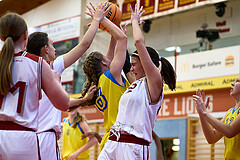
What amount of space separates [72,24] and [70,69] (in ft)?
6.16

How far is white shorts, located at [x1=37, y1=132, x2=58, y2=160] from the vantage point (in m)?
2.94

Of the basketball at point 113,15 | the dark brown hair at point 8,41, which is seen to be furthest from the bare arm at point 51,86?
the basketball at point 113,15

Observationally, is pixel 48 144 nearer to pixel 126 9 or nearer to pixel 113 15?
pixel 113 15

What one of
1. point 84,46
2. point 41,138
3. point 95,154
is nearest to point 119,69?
point 84,46

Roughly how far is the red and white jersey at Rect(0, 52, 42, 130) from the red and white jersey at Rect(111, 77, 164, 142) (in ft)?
3.30

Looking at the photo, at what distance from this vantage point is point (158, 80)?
3293mm

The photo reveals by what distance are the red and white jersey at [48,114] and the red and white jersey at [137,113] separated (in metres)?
0.54

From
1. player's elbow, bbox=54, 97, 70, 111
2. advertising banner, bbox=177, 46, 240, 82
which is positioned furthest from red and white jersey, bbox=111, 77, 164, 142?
advertising banner, bbox=177, 46, 240, 82

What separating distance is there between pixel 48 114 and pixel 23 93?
0.67 metres

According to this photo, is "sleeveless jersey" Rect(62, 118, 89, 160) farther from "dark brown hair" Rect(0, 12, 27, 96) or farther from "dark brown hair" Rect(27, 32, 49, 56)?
"dark brown hair" Rect(0, 12, 27, 96)

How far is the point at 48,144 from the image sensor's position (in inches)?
121

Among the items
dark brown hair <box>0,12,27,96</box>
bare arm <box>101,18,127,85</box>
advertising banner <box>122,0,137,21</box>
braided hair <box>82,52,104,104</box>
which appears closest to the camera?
dark brown hair <box>0,12,27,96</box>

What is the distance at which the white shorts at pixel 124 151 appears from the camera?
127 inches

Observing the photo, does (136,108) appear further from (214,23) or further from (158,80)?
(214,23)
